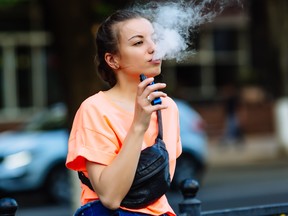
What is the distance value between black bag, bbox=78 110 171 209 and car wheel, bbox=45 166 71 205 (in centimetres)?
1039

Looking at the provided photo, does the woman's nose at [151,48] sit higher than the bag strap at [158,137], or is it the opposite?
the woman's nose at [151,48]

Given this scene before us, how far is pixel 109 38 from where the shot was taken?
3184mm

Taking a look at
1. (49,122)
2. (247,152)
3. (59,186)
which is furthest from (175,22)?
(247,152)

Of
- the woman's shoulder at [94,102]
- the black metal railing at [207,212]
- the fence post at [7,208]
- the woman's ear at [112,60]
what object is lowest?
the black metal railing at [207,212]

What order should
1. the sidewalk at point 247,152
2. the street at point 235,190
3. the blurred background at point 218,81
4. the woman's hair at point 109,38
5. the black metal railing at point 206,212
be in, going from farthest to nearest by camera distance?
the sidewalk at point 247,152 → the blurred background at point 218,81 → the street at point 235,190 → the black metal railing at point 206,212 → the woman's hair at point 109,38

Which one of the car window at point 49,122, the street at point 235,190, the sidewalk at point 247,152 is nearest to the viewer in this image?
the street at point 235,190

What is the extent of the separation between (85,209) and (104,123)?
328mm

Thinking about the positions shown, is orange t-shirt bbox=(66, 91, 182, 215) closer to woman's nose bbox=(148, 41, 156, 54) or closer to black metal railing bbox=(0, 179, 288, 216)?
woman's nose bbox=(148, 41, 156, 54)

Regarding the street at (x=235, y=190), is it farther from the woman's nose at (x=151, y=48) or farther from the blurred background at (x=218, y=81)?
the woman's nose at (x=151, y=48)

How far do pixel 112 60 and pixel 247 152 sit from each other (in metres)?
19.1

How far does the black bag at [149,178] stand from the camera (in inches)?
119

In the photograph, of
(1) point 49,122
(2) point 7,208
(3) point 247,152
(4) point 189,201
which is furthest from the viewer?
(3) point 247,152

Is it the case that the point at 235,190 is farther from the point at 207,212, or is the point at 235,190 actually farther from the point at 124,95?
the point at 124,95

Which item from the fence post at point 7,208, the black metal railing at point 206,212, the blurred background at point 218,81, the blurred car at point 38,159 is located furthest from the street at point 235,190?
the fence post at point 7,208
